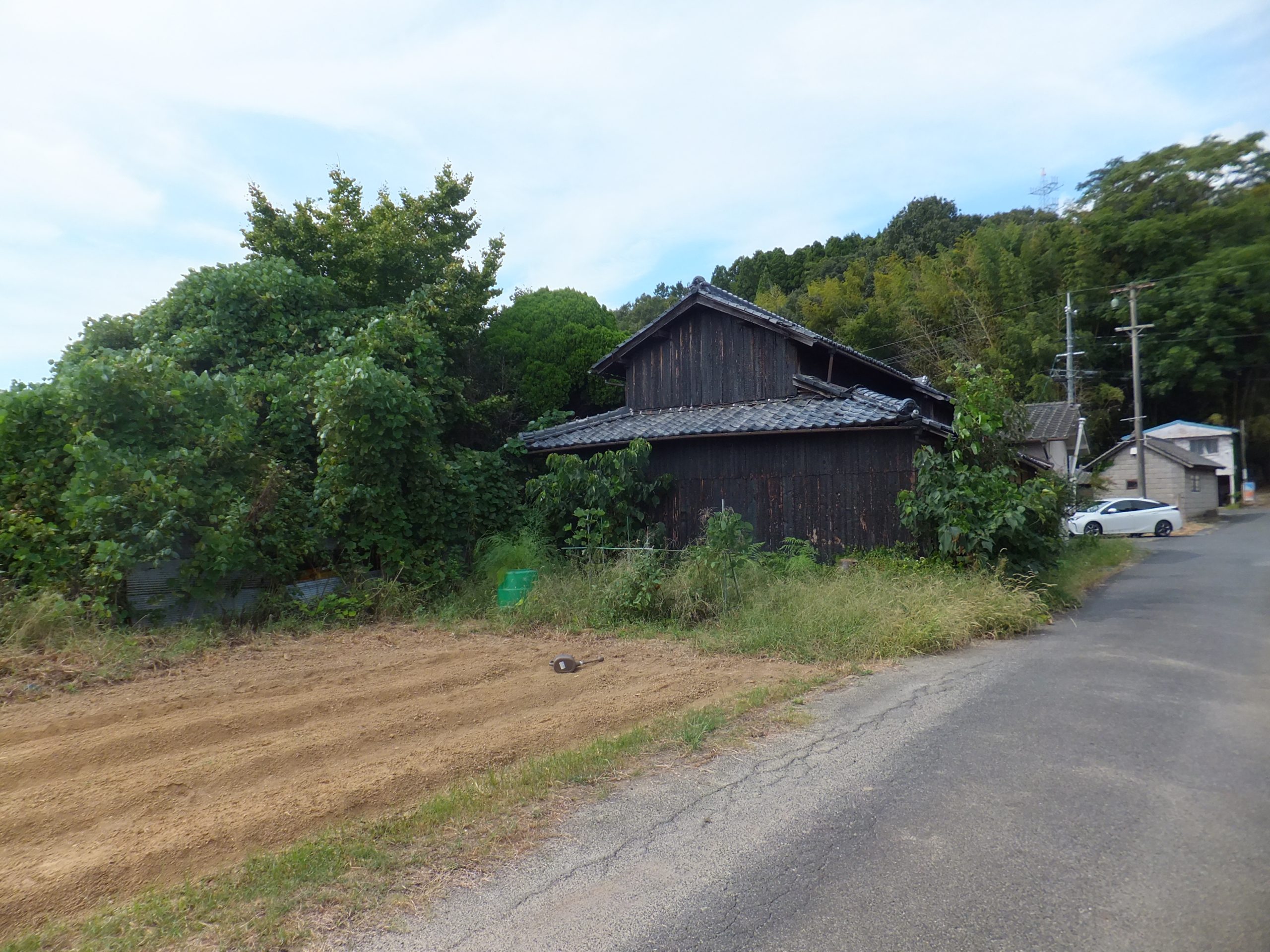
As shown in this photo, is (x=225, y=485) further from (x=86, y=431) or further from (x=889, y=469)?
(x=889, y=469)

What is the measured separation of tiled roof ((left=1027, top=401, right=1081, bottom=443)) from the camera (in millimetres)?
29656

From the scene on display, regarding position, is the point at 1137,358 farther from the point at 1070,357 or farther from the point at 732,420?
the point at 1070,357

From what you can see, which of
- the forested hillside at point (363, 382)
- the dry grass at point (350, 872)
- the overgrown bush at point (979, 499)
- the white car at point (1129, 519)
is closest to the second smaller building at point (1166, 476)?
the white car at point (1129, 519)

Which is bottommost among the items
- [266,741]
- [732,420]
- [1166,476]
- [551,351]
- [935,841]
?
[935,841]

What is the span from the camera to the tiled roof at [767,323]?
1424 cm

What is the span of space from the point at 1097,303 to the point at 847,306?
17.2 meters

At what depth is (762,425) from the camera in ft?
42.3

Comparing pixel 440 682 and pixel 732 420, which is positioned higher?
pixel 732 420

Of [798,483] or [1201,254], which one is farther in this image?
[798,483]

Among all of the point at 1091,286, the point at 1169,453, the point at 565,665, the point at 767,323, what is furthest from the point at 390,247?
the point at 1169,453

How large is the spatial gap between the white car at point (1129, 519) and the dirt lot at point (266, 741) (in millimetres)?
22788

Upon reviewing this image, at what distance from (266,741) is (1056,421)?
31.3 meters

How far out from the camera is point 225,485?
9.72 m

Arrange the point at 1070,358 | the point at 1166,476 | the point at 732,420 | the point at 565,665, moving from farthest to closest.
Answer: the point at 1166,476 < the point at 1070,358 < the point at 732,420 < the point at 565,665
